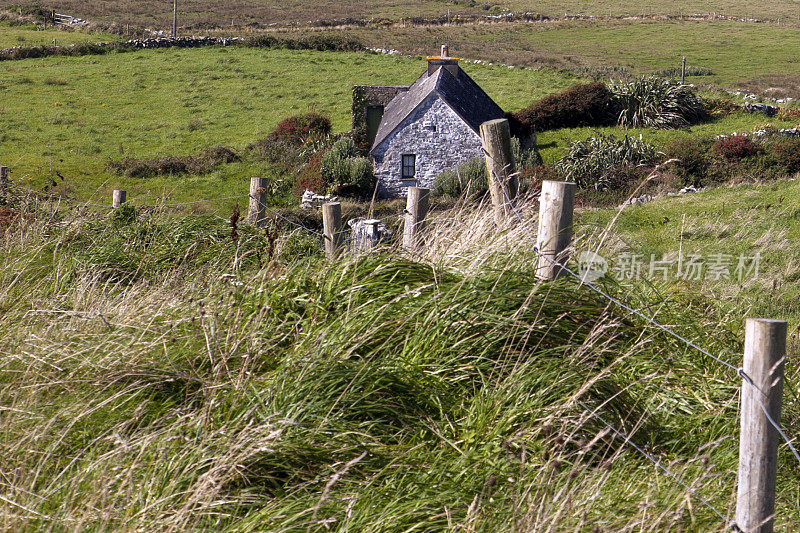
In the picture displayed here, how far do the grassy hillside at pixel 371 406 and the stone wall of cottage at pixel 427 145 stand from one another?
2472 cm

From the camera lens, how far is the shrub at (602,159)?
25.7 metres

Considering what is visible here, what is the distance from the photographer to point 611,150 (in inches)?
1061

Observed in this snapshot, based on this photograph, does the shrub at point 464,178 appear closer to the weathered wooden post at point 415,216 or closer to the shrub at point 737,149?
the shrub at point 737,149

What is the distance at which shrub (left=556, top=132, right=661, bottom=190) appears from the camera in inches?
1013

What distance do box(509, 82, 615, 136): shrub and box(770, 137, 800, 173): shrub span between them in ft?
37.0

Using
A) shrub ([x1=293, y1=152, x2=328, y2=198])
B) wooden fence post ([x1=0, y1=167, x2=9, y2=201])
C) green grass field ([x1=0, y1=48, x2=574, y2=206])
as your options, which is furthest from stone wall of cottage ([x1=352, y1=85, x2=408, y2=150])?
wooden fence post ([x1=0, y1=167, x2=9, y2=201])

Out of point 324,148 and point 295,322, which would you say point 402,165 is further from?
point 295,322

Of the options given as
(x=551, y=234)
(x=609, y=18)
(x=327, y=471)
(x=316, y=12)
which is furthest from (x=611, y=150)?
(x=316, y=12)

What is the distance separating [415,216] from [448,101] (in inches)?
943

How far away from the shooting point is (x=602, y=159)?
87.2 feet

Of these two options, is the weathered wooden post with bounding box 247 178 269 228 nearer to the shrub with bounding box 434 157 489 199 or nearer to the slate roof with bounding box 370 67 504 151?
the shrub with bounding box 434 157 489 199

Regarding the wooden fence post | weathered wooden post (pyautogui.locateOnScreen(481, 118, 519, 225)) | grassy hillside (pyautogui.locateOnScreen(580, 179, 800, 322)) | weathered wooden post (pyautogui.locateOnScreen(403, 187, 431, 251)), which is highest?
weathered wooden post (pyautogui.locateOnScreen(481, 118, 519, 225))

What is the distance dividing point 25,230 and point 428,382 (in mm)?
5772

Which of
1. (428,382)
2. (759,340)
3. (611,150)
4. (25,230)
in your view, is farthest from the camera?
(611,150)
